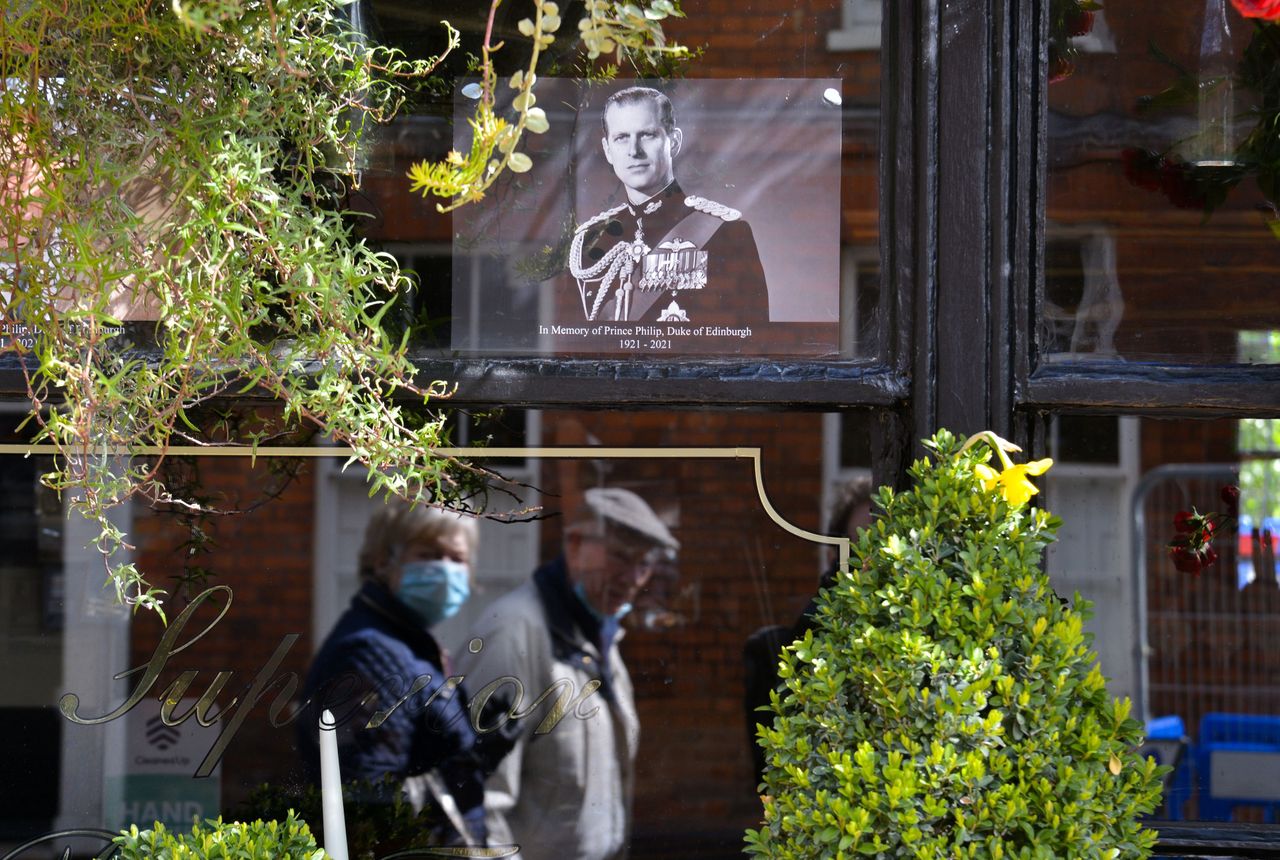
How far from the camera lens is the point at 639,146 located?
7.24ft

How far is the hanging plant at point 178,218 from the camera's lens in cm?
162

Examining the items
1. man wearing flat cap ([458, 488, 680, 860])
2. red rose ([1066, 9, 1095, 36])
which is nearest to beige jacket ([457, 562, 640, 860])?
man wearing flat cap ([458, 488, 680, 860])

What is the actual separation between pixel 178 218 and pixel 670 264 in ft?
2.75

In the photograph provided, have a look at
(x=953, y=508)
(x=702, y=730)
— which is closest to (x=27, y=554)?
(x=702, y=730)

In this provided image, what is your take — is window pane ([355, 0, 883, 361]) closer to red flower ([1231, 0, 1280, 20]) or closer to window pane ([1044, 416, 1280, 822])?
red flower ([1231, 0, 1280, 20])

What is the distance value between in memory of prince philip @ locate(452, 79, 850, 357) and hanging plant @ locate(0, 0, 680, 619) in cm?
45

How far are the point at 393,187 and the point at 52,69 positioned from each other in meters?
0.62

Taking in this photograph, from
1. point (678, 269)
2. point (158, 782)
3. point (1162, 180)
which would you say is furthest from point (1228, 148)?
point (158, 782)

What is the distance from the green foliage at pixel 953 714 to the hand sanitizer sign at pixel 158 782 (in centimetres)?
195

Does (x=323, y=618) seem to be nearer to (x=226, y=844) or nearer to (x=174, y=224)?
(x=226, y=844)

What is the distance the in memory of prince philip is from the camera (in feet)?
7.09

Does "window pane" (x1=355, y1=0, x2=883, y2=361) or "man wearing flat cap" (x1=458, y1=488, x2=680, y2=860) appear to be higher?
"window pane" (x1=355, y1=0, x2=883, y2=361)

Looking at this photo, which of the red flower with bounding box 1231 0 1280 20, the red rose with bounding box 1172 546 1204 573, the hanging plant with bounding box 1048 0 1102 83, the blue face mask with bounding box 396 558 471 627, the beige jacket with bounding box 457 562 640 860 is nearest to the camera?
the red flower with bounding box 1231 0 1280 20

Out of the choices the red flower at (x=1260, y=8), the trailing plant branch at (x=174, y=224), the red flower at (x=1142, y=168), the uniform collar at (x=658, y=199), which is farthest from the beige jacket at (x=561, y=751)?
the red flower at (x=1260, y=8)
